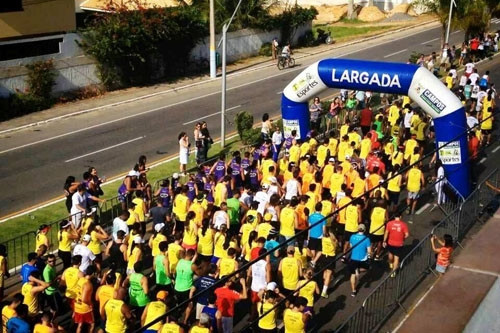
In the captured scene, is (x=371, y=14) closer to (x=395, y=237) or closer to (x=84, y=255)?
(x=395, y=237)

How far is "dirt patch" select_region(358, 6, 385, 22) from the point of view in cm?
6103

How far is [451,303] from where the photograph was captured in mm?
12125

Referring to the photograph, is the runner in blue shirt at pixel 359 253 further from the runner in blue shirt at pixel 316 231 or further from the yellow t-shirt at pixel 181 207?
the yellow t-shirt at pixel 181 207

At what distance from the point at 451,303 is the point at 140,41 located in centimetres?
2662

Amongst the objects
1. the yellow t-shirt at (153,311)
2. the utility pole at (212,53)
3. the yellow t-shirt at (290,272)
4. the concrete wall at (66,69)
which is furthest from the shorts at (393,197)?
the utility pole at (212,53)

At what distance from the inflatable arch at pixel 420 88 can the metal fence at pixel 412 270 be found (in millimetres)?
1444

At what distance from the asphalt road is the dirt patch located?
23.5 metres

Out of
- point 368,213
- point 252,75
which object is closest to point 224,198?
point 368,213

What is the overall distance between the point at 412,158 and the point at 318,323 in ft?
25.2

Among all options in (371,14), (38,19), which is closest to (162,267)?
(38,19)

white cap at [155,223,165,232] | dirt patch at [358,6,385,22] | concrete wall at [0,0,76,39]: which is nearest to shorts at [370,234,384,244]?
white cap at [155,223,165,232]

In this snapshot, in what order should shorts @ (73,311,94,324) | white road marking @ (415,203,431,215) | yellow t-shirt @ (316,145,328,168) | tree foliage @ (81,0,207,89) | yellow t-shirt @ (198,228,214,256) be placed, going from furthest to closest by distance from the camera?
1. tree foliage @ (81,0,207,89)
2. yellow t-shirt @ (316,145,328,168)
3. white road marking @ (415,203,431,215)
4. yellow t-shirt @ (198,228,214,256)
5. shorts @ (73,311,94,324)

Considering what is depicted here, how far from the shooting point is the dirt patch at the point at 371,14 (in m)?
61.0

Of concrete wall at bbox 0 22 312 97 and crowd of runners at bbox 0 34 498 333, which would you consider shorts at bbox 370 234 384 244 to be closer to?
crowd of runners at bbox 0 34 498 333
